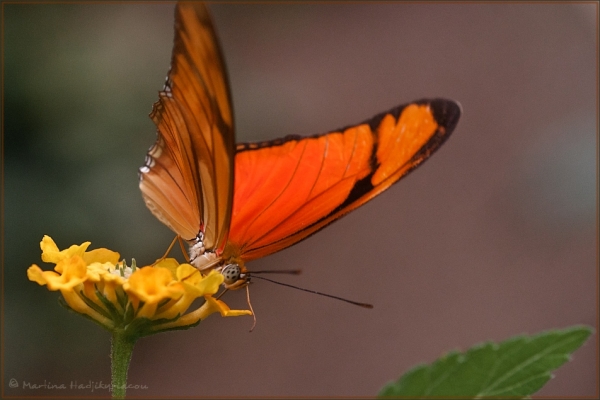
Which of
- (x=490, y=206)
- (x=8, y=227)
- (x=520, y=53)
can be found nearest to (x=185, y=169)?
(x=8, y=227)

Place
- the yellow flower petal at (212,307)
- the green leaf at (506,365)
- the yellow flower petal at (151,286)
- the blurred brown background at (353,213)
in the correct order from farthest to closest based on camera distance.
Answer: the blurred brown background at (353,213) → the yellow flower petal at (212,307) → the yellow flower petal at (151,286) → the green leaf at (506,365)

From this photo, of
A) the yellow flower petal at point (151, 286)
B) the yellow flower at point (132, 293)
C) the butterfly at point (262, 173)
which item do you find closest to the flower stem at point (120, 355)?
the yellow flower at point (132, 293)

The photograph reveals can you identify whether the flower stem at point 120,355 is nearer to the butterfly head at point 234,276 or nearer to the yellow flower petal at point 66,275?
the yellow flower petal at point 66,275

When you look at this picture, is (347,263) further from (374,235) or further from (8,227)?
(8,227)

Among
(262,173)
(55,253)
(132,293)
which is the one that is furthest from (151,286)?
(262,173)

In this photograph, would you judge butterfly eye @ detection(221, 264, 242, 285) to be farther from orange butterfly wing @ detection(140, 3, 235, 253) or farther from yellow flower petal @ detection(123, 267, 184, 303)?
yellow flower petal @ detection(123, 267, 184, 303)
